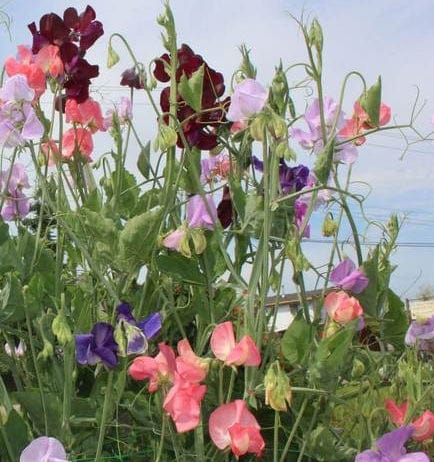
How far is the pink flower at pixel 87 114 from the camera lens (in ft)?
4.02

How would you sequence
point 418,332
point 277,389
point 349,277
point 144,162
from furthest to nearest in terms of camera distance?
point 144,162
point 418,332
point 349,277
point 277,389

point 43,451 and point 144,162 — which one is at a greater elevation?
point 144,162

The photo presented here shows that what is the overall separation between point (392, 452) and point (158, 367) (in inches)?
11.3

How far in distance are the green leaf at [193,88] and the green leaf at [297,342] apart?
285 millimetres

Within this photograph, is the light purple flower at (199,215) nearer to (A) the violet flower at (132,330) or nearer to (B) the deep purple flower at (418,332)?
(A) the violet flower at (132,330)

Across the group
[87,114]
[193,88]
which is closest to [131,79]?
[87,114]

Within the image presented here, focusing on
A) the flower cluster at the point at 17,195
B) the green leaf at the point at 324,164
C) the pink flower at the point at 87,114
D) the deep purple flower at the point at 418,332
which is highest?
the pink flower at the point at 87,114

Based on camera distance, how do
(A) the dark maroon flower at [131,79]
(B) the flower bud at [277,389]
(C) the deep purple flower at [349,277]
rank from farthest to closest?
(A) the dark maroon flower at [131,79], (C) the deep purple flower at [349,277], (B) the flower bud at [277,389]

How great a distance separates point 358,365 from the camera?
41.2 inches

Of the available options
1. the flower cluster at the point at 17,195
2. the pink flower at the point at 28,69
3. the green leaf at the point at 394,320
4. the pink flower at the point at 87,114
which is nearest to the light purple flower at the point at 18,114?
the pink flower at the point at 28,69

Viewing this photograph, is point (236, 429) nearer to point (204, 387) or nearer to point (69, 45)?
point (204, 387)

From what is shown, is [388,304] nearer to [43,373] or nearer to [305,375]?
[305,375]

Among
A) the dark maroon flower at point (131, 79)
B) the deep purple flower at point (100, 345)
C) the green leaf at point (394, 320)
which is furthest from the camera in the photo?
the dark maroon flower at point (131, 79)

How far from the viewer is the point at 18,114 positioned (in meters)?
1.08
